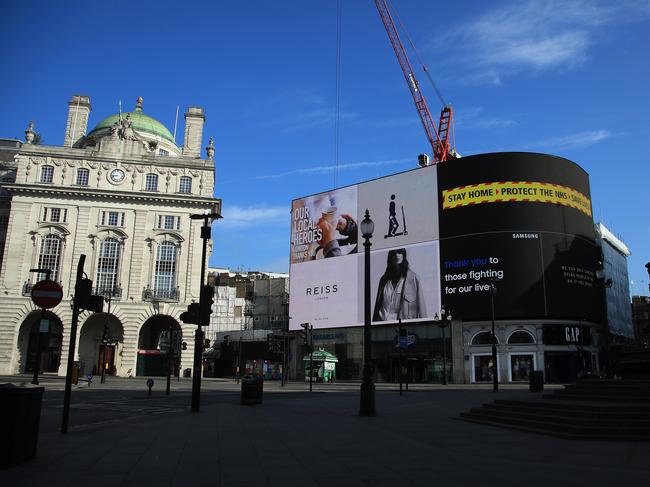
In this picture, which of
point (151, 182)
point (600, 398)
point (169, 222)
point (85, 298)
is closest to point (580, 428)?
point (600, 398)

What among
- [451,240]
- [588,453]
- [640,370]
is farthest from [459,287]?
[588,453]

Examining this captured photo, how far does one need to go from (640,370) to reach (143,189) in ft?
201

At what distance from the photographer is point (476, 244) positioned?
58.9 meters

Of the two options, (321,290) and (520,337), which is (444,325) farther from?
(321,290)

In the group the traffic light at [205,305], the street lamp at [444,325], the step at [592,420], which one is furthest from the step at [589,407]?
the street lamp at [444,325]

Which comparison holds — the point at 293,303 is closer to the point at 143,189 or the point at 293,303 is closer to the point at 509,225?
the point at 143,189

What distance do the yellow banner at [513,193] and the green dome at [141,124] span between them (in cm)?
4324

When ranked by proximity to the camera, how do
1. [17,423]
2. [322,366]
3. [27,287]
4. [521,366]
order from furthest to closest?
1. [27,287]
2. [322,366]
3. [521,366]
4. [17,423]

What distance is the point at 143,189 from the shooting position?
68562 mm

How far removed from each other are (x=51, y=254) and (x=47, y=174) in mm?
9905

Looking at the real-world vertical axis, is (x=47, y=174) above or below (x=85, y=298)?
above

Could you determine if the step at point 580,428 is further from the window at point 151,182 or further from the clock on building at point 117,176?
the clock on building at point 117,176

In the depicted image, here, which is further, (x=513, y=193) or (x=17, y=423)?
(x=513, y=193)

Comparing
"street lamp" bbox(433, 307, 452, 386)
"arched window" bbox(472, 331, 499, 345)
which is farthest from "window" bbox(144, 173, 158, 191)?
"arched window" bbox(472, 331, 499, 345)
